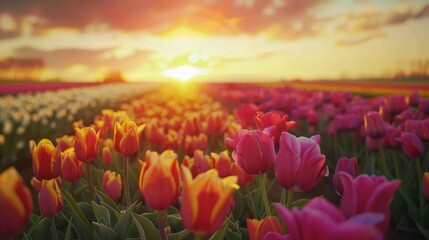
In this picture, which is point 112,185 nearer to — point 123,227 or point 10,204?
point 123,227

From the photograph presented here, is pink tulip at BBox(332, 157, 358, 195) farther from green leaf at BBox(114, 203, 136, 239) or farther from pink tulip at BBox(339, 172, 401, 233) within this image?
green leaf at BBox(114, 203, 136, 239)

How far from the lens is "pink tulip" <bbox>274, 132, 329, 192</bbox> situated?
1.59 m

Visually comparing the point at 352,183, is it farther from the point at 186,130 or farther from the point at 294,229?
the point at 186,130

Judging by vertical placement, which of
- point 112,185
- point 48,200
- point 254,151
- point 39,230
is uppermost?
point 254,151

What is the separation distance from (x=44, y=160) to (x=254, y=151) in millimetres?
1063

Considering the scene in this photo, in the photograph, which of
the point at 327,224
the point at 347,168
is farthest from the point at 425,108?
the point at 327,224

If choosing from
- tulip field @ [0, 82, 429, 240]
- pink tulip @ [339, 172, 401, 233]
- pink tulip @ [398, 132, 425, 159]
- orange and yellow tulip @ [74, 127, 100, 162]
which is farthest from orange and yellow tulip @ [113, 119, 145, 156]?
pink tulip @ [398, 132, 425, 159]

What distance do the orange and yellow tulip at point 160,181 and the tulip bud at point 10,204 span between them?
1.43 feet

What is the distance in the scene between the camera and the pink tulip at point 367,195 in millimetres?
1094

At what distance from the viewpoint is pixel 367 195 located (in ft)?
3.78

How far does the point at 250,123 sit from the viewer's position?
4484mm

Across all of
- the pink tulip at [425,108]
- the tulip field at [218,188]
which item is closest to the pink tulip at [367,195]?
the tulip field at [218,188]

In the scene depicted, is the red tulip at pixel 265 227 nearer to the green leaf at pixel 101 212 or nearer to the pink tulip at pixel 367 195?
the pink tulip at pixel 367 195

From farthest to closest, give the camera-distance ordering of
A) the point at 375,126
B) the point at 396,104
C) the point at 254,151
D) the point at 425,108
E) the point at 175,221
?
the point at 396,104
the point at 425,108
the point at 375,126
the point at 175,221
the point at 254,151
